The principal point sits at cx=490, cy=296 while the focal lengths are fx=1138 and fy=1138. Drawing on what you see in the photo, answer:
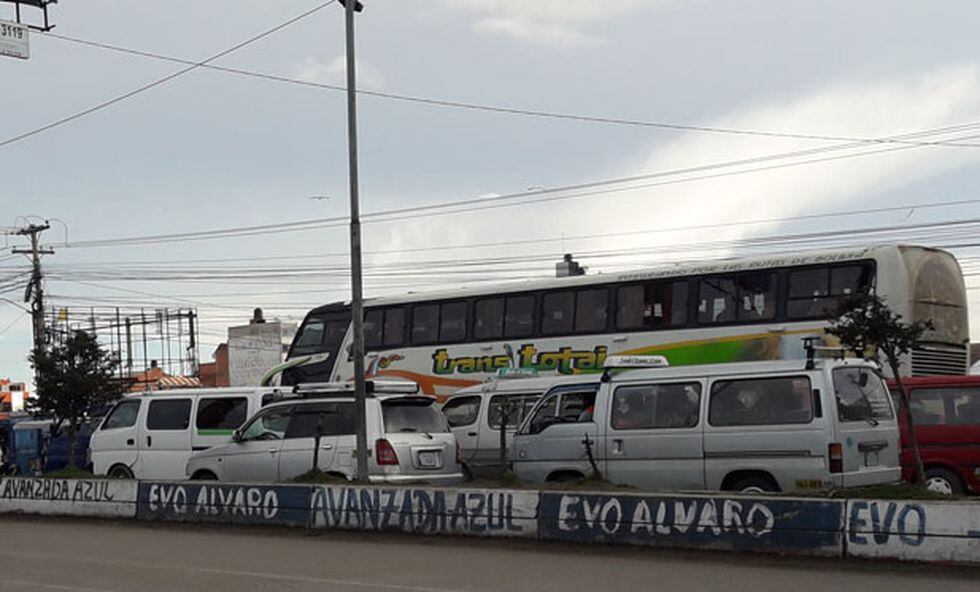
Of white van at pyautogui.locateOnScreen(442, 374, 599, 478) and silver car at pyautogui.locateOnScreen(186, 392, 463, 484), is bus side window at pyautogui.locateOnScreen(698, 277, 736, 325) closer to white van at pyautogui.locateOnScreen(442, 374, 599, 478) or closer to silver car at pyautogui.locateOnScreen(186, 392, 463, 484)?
white van at pyautogui.locateOnScreen(442, 374, 599, 478)

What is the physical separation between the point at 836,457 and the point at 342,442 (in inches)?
273

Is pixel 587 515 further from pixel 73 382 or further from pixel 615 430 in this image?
pixel 73 382

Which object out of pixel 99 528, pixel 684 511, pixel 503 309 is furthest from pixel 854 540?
pixel 503 309

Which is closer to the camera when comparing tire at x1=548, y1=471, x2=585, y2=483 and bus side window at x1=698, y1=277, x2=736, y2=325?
tire at x1=548, y1=471, x2=585, y2=483

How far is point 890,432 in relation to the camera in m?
14.0

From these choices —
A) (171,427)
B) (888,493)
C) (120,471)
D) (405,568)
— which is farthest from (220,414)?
(888,493)

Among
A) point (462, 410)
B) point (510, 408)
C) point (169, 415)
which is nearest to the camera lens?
point (510, 408)

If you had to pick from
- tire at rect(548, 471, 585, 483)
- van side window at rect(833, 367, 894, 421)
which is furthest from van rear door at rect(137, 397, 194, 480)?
van side window at rect(833, 367, 894, 421)

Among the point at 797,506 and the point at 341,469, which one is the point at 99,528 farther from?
the point at 797,506

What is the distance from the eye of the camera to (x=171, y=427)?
20.5 m

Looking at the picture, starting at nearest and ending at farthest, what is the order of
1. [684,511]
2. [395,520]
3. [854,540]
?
[854,540]
[684,511]
[395,520]

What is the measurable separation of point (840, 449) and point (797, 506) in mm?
2182

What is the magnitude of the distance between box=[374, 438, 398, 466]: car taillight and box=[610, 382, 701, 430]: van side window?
122 inches

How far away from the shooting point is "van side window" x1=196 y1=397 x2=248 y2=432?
802 inches
